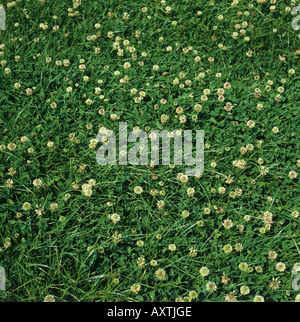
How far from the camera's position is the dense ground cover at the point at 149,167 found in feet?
8.14

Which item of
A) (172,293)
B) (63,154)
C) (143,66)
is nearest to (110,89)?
(143,66)

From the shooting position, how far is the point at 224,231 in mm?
2717

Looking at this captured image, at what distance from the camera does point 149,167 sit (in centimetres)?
305

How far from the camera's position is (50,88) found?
361cm

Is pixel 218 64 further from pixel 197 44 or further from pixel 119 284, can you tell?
pixel 119 284

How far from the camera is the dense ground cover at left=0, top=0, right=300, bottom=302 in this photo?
2.48 metres

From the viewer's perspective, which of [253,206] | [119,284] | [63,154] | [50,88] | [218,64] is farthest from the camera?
[218,64]

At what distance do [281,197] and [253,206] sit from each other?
27cm

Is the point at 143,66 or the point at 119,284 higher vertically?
the point at 143,66

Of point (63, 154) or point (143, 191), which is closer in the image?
point (143, 191)

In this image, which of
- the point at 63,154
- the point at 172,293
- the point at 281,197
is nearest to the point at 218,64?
the point at 281,197

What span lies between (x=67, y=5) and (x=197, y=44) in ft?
5.83
